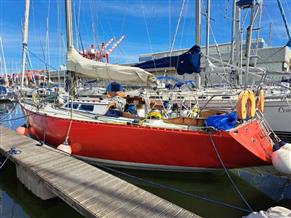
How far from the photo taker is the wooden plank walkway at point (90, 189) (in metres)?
3.22

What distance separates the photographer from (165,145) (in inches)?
189

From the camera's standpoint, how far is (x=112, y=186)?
12.8ft

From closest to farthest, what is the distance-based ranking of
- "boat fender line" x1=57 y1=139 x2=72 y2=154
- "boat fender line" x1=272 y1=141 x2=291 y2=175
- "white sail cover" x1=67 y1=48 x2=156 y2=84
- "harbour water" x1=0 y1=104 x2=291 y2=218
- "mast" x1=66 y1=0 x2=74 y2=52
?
"harbour water" x1=0 y1=104 x2=291 y2=218
"boat fender line" x1=272 y1=141 x2=291 y2=175
"boat fender line" x1=57 y1=139 x2=72 y2=154
"white sail cover" x1=67 y1=48 x2=156 y2=84
"mast" x1=66 y1=0 x2=74 y2=52

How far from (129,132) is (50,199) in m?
1.92

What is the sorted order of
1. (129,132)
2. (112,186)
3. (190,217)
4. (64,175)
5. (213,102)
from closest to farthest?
(190,217), (112,186), (64,175), (129,132), (213,102)

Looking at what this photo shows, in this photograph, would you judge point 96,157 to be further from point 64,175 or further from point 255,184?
point 255,184

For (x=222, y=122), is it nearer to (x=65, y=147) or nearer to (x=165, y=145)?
(x=165, y=145)

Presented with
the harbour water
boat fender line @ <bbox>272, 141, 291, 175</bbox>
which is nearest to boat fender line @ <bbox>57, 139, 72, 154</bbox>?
the harbour water

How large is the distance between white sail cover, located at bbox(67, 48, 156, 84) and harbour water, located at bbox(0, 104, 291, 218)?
2347 millimetres

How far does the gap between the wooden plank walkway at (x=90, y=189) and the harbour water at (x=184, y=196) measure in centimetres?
60

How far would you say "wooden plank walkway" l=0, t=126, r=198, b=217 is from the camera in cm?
322

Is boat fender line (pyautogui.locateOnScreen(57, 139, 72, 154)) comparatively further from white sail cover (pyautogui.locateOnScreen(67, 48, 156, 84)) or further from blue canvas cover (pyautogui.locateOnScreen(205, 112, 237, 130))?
blue canvas cover (pyautogui.locateOnScreen(205, 112, 237, 130))

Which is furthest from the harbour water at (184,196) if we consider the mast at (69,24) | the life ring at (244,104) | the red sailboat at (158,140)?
the mast at (69,24)

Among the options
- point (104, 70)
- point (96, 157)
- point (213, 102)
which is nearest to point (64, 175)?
point (96, 157)
